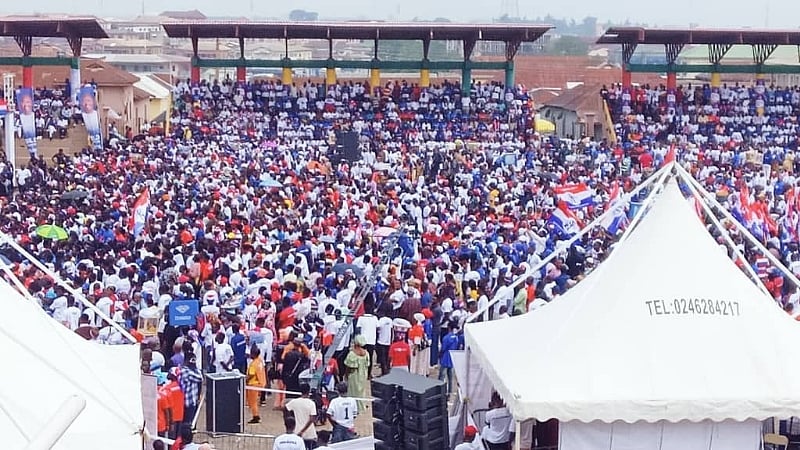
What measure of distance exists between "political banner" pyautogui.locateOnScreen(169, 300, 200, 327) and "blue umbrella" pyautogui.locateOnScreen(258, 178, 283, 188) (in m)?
10.1

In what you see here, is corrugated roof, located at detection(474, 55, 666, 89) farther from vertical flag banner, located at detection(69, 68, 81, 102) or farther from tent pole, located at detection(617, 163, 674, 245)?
tent pole, located at detection(617, 163, 674, 245)

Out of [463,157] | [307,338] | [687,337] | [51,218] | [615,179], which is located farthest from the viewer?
[463,157]

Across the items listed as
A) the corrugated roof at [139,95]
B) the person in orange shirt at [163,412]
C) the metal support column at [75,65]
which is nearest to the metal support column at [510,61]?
the metal support column at [75,65]

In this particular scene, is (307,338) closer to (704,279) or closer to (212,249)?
(212,249)

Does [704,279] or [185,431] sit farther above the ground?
[704,279]

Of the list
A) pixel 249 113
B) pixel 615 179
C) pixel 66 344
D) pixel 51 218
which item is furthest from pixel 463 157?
pixel 66 344

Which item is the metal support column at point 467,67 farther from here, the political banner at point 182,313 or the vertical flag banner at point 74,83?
the political banner at point 182,313

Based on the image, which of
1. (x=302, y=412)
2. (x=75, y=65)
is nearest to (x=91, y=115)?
(x=75, y=65)

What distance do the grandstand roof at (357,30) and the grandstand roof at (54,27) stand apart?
224cm

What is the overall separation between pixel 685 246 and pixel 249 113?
88.8ft

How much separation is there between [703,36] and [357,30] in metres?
10.1

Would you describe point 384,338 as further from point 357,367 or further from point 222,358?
point 222,358

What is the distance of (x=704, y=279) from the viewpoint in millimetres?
10008

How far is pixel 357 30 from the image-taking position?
38.4 metres
